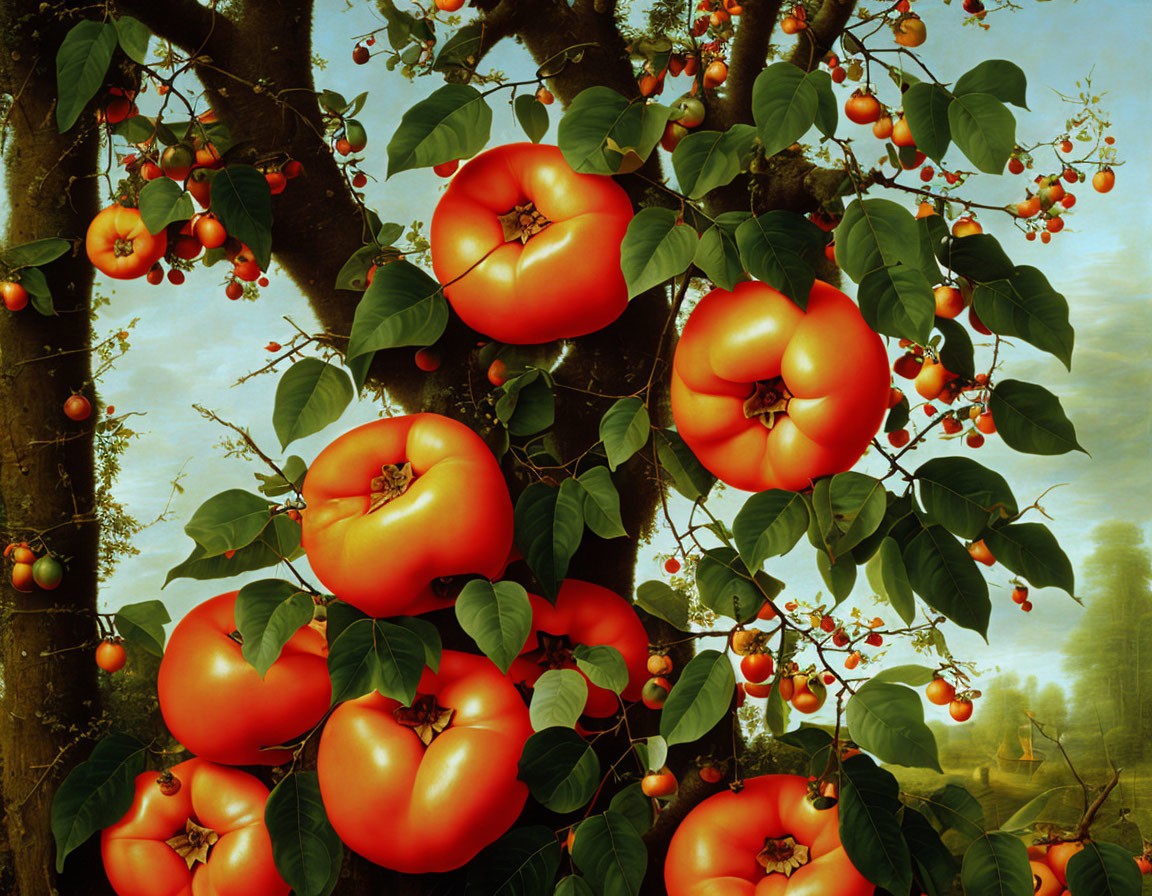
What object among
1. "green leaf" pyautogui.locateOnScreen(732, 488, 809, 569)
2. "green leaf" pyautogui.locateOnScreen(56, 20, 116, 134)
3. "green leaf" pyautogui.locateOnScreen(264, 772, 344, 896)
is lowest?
"green leaf" pyautogui.locateOnScreen(264, 772, 344, 896)

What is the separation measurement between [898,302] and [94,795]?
103cm

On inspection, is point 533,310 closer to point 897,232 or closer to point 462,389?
point 462,389

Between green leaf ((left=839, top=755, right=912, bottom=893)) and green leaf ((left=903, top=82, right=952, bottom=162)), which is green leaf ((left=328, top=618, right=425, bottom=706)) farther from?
green leaf ((left=903, top=82, right=952, bottom=162))

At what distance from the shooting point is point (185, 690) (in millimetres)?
1000

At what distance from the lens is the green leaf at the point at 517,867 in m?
0.99

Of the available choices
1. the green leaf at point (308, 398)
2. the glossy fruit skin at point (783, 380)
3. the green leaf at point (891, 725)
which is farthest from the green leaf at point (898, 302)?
the green leaf at point (308, 398)

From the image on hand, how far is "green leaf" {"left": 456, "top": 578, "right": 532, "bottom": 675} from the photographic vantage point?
920mm

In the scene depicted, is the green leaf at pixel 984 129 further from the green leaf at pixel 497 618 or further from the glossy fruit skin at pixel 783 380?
the green leaf at pixel 497 618

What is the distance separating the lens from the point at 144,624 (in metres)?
1.15

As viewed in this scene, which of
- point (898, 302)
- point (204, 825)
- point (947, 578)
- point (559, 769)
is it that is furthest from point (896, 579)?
point (204, 825)

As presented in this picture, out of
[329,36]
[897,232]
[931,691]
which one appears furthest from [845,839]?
[329,36]

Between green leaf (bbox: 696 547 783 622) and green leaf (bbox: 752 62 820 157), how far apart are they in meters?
0.42

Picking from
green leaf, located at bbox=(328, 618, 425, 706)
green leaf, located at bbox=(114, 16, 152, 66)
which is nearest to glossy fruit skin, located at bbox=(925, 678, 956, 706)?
green leaf, located at bbox=(328, 618, 425, 706)

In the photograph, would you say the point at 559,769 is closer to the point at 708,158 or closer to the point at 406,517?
the point at 406,517
